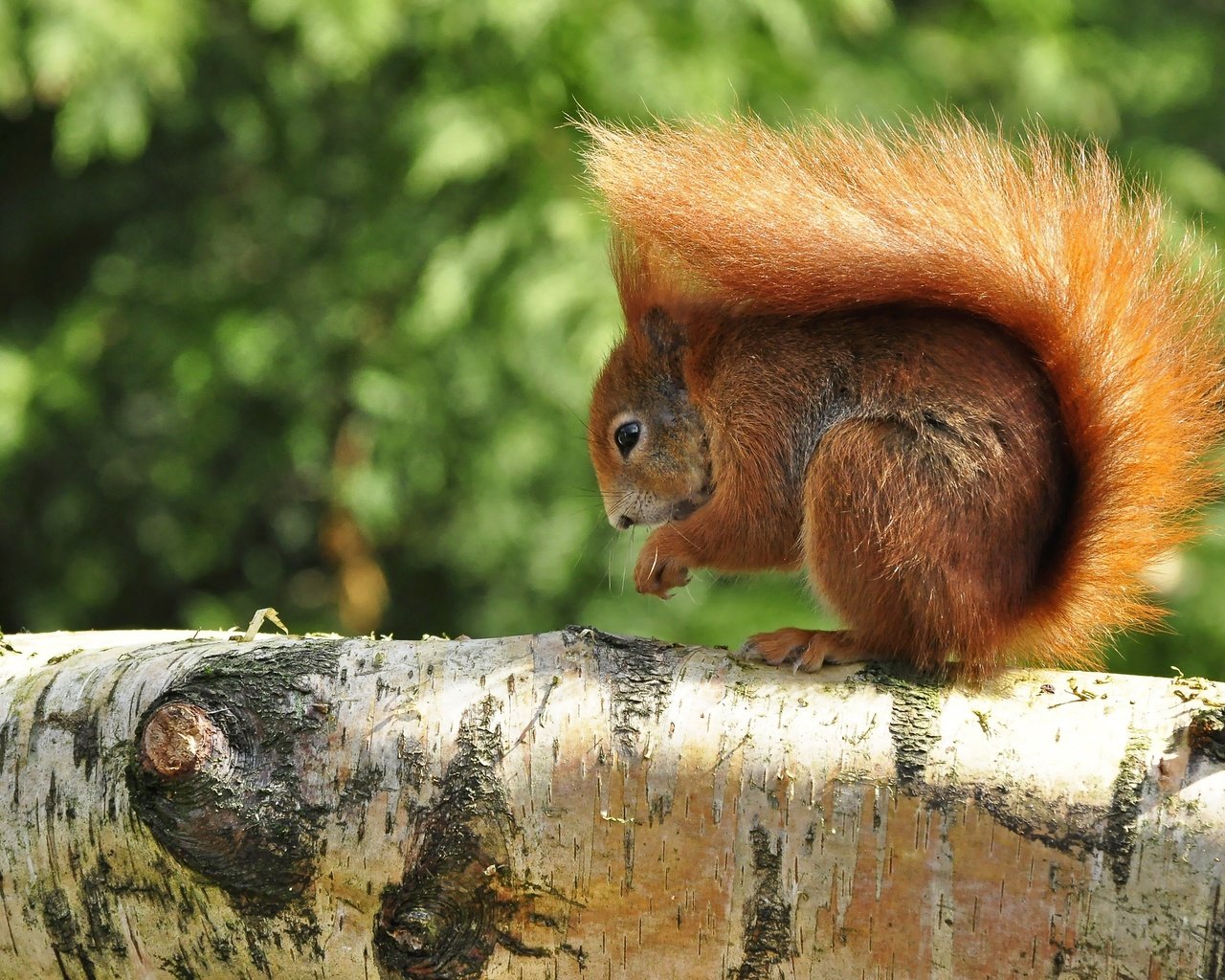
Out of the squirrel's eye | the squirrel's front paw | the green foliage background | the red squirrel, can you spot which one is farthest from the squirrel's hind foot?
the green foliage background

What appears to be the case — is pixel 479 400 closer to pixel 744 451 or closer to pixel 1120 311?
pixel 744 451

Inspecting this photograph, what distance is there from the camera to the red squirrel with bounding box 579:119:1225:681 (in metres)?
1.21

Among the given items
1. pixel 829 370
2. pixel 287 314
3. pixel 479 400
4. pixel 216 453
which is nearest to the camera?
pixel 829 370

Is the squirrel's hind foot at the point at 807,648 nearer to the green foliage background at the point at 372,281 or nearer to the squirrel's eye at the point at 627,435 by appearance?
the squirrel's eye at the point at 627,435

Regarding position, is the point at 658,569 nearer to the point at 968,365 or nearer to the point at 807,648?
the point at 807,648

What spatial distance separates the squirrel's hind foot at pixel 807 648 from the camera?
1183 mm

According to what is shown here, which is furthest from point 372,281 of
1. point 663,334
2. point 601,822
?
point 601,822

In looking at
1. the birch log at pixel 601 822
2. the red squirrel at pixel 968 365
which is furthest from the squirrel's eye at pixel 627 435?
the birch log at pixel 601 822

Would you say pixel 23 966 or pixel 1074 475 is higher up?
pixel 1074 475

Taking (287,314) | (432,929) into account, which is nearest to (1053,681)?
(432,929)

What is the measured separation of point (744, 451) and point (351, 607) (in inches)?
75.6

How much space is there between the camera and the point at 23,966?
1.08 meters

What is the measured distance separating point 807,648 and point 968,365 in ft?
1.02

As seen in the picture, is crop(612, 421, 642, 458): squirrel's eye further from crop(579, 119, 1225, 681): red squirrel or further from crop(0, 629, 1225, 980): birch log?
crop(0, 629, 1225, 980): birch log
